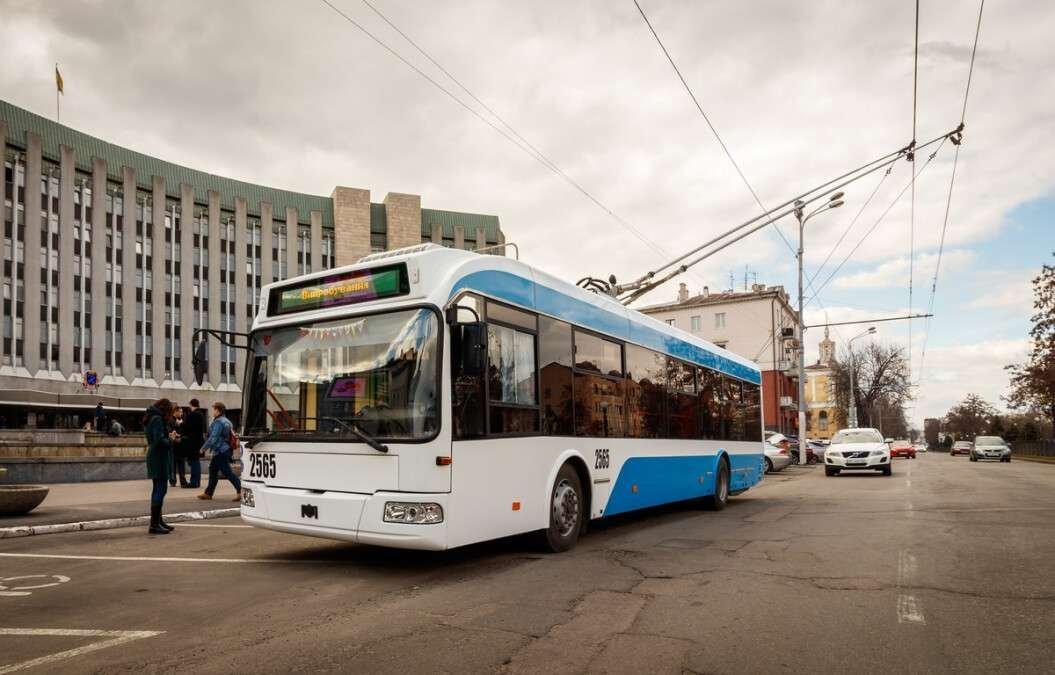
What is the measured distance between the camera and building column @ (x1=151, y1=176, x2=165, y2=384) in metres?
60.2

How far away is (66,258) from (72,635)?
58.1 meters

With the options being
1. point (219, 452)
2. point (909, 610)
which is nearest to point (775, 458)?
point (219, 452)

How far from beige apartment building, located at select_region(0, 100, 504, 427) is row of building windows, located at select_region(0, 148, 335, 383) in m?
0.09

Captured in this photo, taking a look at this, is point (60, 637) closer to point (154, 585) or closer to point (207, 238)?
point (154, 585)

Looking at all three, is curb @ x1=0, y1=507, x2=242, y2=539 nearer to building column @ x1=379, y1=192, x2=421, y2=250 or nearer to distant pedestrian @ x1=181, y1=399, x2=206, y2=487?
distant pedestrian @ x1=181, y1=399, x2=206, y2=487

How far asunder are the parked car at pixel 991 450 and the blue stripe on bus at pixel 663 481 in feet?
126

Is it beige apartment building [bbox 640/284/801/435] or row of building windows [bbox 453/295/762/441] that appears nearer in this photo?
row of building windows [bbox 453/295/762/441]

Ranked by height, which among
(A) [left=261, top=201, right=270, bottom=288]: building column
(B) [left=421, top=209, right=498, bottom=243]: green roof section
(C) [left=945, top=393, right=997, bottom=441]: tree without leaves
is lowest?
(C) [left=945, top=393, right=997, bottom=441]: tree without leaves

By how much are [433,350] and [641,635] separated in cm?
295

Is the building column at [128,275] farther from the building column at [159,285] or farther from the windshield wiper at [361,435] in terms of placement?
the windshield wiper at [361,435]

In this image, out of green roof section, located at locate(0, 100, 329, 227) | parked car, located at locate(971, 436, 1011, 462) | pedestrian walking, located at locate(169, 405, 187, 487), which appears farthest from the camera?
green roof section, located at locate(0, 100, 329, 227)

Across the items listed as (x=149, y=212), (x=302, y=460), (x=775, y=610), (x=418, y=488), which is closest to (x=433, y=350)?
(x=418, y=488)

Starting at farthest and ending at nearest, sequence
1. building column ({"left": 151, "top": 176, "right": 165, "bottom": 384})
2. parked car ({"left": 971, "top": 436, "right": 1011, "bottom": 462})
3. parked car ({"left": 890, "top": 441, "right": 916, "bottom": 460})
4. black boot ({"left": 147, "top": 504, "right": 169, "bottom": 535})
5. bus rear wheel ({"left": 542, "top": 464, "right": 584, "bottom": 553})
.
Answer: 1. building column ({"left": 151, "top": 176, "right": 165, "bottom": 384})
2. parked car ({"left": 890, "top": 441, "right": 916, "bottom": 460})
3. parked car ({"left": 971, "top": 436, "right": 1011, "bottom": 462})
4. black boot ({"left": 147, "top": 504, "right": 169, "bottom": 535})
5. bus rear wheel ({"left": 542, "top": 464, "right": 584, "bottom": 553})

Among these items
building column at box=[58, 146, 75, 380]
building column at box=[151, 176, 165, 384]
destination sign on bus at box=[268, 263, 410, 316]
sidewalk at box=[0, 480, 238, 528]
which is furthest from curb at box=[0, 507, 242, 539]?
building column at box=[151, 176, 165, 384]
